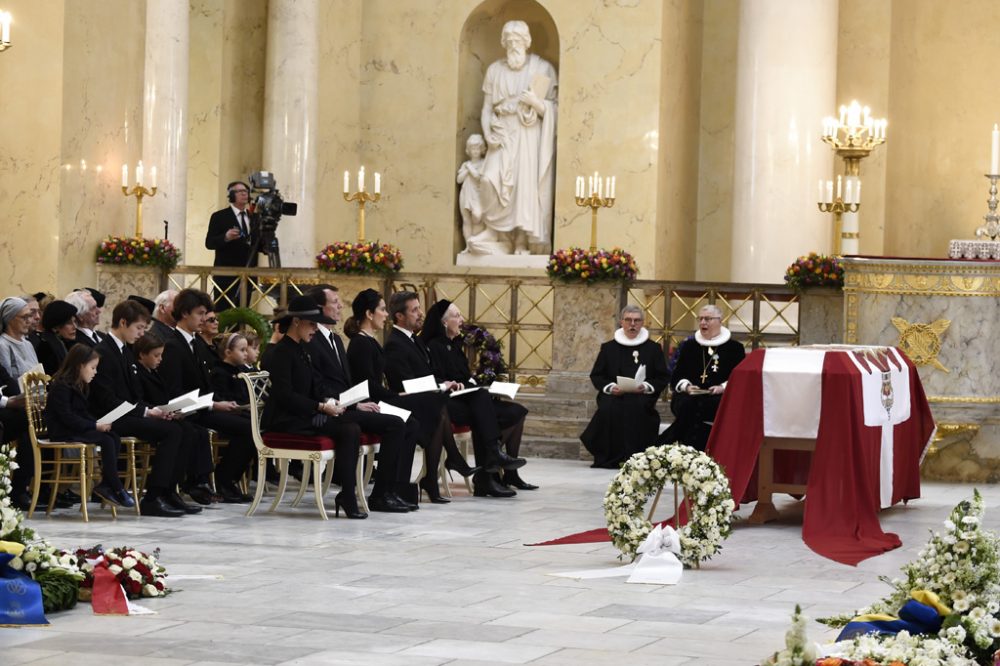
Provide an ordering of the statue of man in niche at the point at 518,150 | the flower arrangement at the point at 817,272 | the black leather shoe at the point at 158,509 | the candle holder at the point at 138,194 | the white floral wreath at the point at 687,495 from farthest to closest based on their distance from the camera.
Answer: the statue of man in niche at the point at 518,150, the candle holder at the point at 138,194, the flower arrangement at the point at 817,272, the black leather shoe at the point at 158,509, the white floral wreath at the point at 687,495

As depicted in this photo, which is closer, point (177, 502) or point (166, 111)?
point (177, 502)

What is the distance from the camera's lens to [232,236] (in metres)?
16.8

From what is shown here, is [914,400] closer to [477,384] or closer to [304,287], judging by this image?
[477,384]

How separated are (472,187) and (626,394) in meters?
6.13

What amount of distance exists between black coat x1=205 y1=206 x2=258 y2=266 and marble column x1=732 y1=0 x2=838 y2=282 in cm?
544

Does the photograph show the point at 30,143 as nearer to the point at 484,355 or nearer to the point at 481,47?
the point at 484,355

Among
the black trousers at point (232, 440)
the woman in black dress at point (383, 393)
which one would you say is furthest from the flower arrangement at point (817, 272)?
the black trousers at point (232, 440)

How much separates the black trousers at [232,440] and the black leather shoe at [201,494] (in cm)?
27

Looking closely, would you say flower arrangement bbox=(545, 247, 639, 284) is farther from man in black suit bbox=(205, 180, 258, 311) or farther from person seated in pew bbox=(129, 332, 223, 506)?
person seated in pew bbox=(129, 332, 223, 506)

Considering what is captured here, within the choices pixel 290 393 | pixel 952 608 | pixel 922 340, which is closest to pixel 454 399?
pixel 290 393

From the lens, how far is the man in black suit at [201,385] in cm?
1150

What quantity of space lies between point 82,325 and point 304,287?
4919 mm

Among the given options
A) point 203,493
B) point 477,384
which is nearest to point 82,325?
point 203,493

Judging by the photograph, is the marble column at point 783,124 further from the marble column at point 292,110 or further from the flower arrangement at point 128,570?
the flower arrangement at point 128,570
